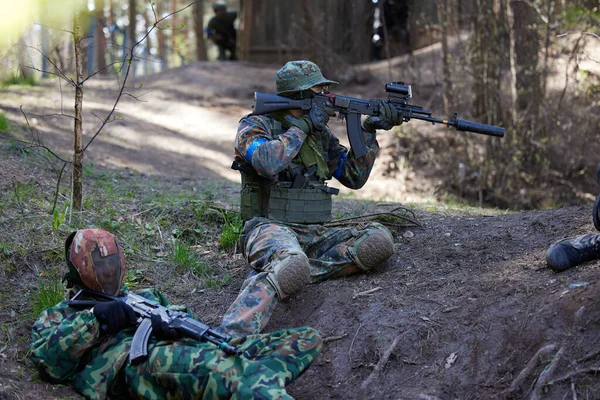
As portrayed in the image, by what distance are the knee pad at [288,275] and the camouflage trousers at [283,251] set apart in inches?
1.4

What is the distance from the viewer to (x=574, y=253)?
4.21 meters

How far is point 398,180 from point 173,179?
4.59 meters

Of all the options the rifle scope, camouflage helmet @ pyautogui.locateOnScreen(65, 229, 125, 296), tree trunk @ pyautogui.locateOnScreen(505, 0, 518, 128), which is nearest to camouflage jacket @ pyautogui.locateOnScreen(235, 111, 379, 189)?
the rifle scope

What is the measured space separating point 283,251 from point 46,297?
1578mm

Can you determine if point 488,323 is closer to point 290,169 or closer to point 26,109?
point 290,169

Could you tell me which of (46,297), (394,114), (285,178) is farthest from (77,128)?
(394,114)

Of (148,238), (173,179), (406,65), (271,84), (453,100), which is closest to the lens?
(148,238)

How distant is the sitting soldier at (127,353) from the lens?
3.36 metres

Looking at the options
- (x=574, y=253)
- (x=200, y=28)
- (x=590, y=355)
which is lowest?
(x=590, y=355)

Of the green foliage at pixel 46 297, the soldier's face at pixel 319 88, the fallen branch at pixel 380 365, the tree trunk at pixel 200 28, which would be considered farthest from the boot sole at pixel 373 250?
the tree trunk at pixel 200 28

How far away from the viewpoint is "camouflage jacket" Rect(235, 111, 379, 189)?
478 cm

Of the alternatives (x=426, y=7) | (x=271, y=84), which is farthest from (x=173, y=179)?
(x=426, y=7)

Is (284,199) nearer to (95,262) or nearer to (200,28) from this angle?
(95,262)

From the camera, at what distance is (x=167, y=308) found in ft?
12.3
